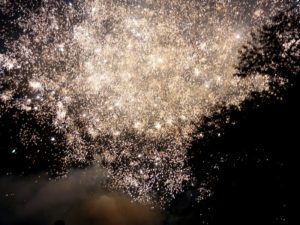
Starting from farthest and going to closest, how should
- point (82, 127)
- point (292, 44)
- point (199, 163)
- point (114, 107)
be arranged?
1. point (82, 127)
2. point (114, 107)
3. point (199, 163)
4. point (292, 44)

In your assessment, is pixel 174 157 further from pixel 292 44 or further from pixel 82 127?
pixel 292 44

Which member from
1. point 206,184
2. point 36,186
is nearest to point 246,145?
point 206,184

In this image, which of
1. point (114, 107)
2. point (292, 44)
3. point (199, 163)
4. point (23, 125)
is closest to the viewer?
point (292, 44)

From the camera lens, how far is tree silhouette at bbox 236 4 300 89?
553 inches

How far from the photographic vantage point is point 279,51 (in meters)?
14.5

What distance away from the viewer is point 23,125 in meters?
28.0

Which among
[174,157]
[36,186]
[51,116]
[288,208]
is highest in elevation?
[36,186]

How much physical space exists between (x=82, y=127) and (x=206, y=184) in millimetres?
9910

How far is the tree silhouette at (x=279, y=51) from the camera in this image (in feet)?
46.1

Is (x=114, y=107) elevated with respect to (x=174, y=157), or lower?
elevated

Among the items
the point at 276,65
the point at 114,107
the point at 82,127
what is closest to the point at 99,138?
the point at 82,127

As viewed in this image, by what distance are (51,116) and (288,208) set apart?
1648cm

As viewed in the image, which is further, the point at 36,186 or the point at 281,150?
the point at 36,186

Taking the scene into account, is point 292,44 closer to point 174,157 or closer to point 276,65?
point 276,65
